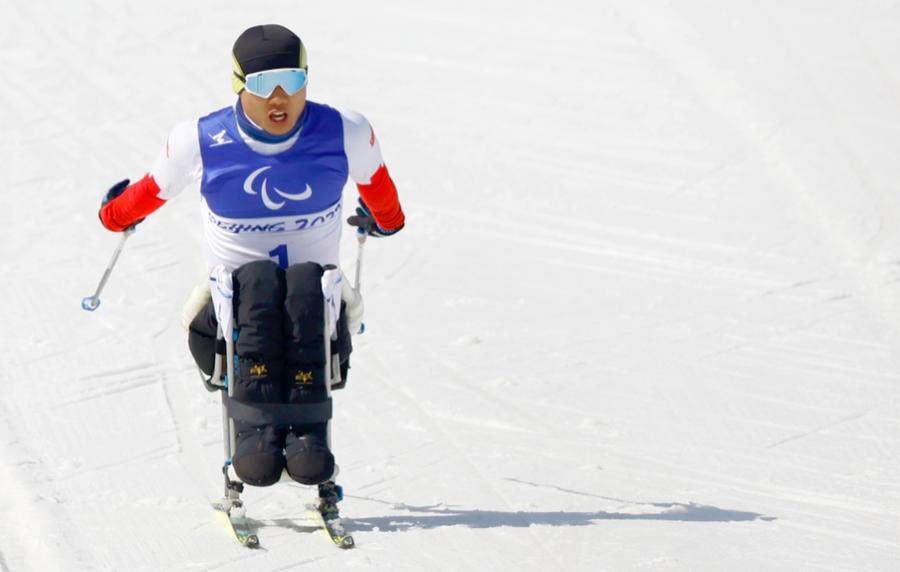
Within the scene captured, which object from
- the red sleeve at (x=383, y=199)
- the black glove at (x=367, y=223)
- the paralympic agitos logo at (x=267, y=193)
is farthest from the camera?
the black glove at (x=367, y=223)

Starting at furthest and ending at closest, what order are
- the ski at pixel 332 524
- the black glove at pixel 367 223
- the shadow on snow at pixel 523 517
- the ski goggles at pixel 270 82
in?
the black glove at pixel 367 223 < the shadow on snow at pixel 523 517 < the ski at pixel 332 524 < the ski goggles at pixel 270 82

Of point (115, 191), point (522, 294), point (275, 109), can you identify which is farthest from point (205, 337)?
point (522, 294)

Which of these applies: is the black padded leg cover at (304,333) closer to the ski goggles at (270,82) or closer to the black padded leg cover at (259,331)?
the black padded leg cover at (259,331)

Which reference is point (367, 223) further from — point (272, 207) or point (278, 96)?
point (278, 96)

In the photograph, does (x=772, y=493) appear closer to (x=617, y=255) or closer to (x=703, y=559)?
(x=703, y=559)

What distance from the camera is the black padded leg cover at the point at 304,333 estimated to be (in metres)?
6.53

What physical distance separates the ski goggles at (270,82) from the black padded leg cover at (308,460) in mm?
1344

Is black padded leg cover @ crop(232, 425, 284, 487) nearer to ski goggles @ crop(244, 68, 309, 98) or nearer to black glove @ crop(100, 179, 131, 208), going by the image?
black glove @ crop(100, 179, 131, 208)

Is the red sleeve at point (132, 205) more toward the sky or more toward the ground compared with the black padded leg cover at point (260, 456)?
more toward the sky

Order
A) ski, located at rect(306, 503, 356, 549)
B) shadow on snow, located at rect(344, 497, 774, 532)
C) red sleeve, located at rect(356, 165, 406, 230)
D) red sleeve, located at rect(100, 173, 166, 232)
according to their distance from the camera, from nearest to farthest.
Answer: red sleeve, located at rect(100, 173, 166, 232)
ski, located at rect(306, 503, 356, 549)
red sleeve, located at rect(356, 165, 406, 230)
shadow on snow, located at rect(344, 497, 774, 532)

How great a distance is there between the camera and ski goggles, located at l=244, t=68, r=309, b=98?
255 inches

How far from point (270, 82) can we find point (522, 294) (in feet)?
12.3

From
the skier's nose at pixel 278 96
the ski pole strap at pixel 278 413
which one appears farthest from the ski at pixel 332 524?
the skier's nose at pixel 278 96

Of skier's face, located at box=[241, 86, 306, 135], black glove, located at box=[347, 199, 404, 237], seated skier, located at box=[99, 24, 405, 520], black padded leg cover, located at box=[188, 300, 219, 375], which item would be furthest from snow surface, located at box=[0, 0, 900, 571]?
skier's face, located at box=[241, 86, 306, 135]
